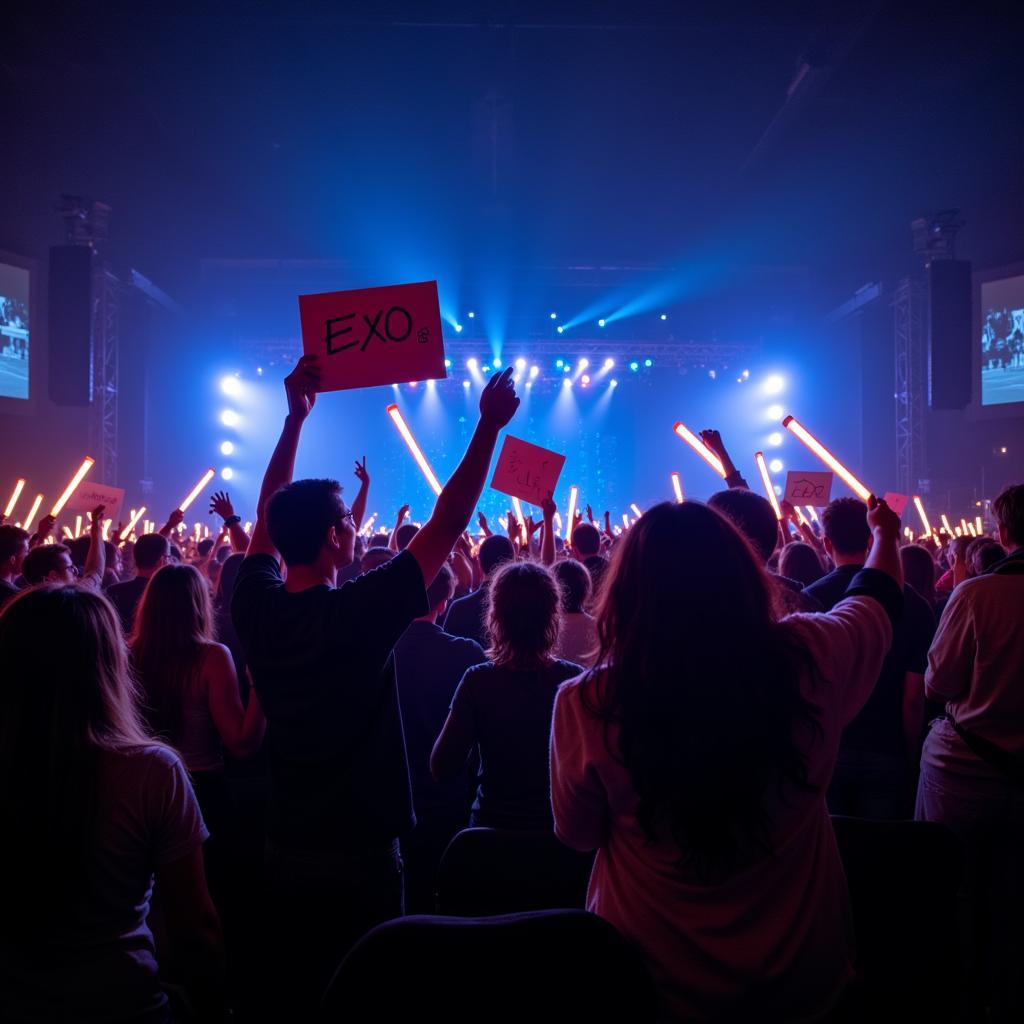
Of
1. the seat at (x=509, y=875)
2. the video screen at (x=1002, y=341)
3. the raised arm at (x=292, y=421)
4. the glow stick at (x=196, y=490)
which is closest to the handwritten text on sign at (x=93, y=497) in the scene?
the glow stick at (x=196, y=490)

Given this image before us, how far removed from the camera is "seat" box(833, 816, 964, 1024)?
1.87m

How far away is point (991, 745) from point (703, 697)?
203 cm

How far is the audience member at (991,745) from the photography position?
2730 mm

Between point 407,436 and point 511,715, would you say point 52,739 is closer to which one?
point 511,715

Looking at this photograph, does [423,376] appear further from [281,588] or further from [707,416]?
[707,416]

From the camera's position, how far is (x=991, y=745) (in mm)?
2768

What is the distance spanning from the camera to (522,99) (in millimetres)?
11406

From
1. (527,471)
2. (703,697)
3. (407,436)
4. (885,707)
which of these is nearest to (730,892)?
(703,697)

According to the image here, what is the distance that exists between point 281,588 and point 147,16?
10440 millimetres

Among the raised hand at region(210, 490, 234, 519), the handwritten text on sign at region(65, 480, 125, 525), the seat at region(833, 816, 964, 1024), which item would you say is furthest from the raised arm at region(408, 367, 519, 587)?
the handwritten text on sign at region(65, 480, 125, 525)

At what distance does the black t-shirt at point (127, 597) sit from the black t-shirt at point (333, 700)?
94.9 inches

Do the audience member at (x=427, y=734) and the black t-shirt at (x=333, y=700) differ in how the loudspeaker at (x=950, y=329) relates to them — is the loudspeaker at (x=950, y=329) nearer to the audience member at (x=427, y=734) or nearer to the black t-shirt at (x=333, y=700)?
the audience member at (x=427, y=734)

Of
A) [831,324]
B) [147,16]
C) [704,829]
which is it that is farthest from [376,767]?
[831,324]

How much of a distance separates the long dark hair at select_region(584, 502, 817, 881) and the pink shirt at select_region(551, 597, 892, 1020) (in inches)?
1.8
